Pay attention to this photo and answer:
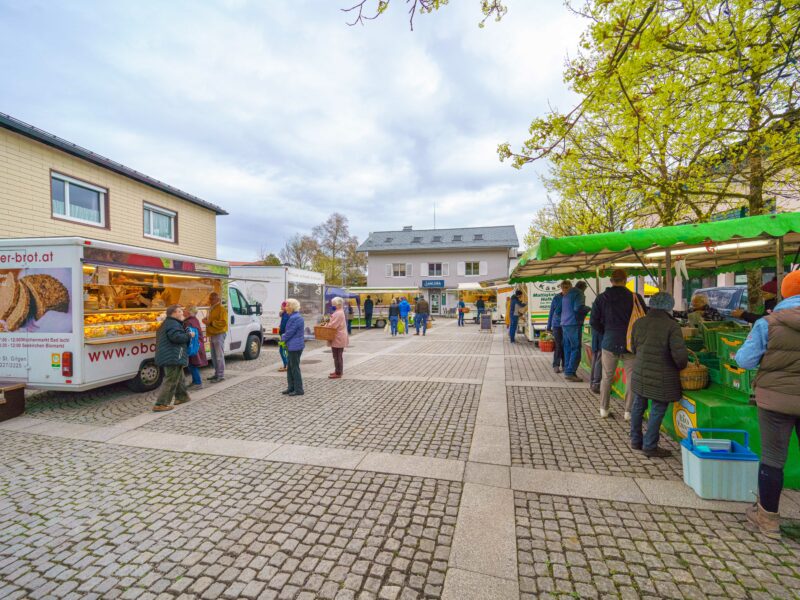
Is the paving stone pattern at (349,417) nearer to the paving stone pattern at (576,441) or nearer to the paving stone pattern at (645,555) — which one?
the paving stone pattern at (576,441)

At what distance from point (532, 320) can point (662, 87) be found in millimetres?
8805

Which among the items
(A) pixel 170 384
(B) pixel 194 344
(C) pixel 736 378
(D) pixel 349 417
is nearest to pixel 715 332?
(C) pixel 736 378

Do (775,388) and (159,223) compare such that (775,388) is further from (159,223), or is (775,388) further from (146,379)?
(159,223)

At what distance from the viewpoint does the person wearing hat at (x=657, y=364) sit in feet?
12.2

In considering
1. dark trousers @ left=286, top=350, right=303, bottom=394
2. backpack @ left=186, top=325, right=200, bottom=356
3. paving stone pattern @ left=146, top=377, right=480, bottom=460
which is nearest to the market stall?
paving stone pattern @ left=146, top=377, right=480, bottom=460

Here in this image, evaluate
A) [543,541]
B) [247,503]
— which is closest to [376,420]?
[247,503]

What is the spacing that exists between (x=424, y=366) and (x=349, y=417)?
4.29 meters

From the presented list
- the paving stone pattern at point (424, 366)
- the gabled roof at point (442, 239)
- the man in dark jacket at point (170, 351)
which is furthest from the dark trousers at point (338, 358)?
the gabled roof at point (442, 239)

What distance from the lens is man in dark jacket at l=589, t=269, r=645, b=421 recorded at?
505 cm

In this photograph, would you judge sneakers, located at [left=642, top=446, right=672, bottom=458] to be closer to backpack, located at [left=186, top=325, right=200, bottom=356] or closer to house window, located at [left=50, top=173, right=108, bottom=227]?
backpack, located at [left=186, top=325, right=200, bottom=356]

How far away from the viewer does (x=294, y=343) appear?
6.61 m

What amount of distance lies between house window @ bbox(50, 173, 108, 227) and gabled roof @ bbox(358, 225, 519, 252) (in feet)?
94.4

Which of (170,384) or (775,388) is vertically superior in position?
(775,388)

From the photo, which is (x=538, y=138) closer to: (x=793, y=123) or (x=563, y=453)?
(x=563, y=453)
